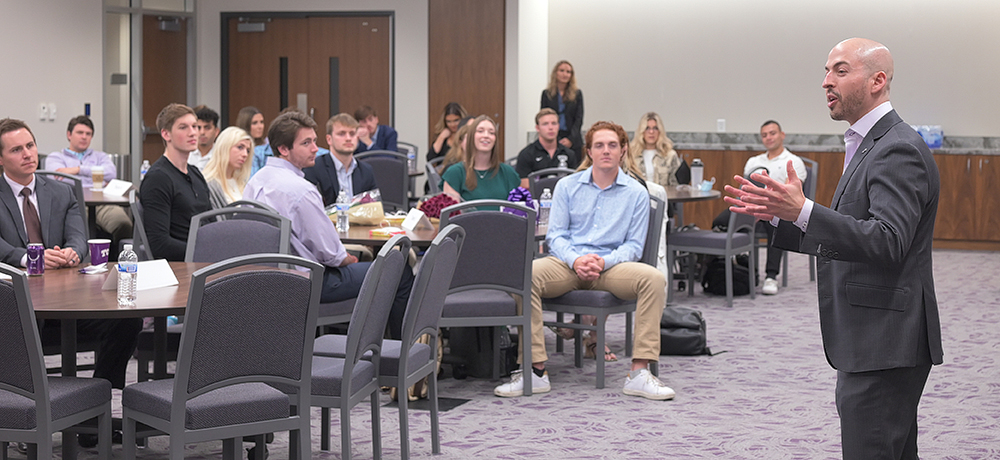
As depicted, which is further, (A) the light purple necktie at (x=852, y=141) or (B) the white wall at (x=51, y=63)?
(B) the white wall at (x=51, y=63)

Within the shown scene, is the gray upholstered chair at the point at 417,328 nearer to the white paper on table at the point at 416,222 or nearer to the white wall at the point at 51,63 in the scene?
the white paper on table at the point at 416,222

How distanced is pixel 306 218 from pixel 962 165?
794cm

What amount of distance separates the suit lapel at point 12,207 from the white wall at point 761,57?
8269 mm

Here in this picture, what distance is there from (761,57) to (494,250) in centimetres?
734

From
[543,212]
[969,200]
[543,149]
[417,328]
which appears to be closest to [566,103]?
[543,149]

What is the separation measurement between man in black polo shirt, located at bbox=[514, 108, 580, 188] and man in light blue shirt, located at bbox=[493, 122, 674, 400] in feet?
8.71

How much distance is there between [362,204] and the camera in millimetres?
5711

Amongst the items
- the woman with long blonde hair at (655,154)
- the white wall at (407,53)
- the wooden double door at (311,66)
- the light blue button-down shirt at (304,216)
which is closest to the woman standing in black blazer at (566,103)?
the woman with long blonde hair at (655,154)

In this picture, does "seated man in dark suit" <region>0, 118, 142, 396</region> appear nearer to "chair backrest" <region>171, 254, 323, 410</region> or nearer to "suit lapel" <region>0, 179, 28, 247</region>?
"suit lapel" <region>0, 179, 28, 247</region>

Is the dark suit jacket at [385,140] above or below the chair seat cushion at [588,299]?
above

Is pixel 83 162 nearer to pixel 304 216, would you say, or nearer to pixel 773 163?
pixel 304 216

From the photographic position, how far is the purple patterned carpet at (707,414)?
4.16 meters

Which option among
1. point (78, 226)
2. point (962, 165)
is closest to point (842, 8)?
point (962, 165)

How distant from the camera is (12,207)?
429 cm
